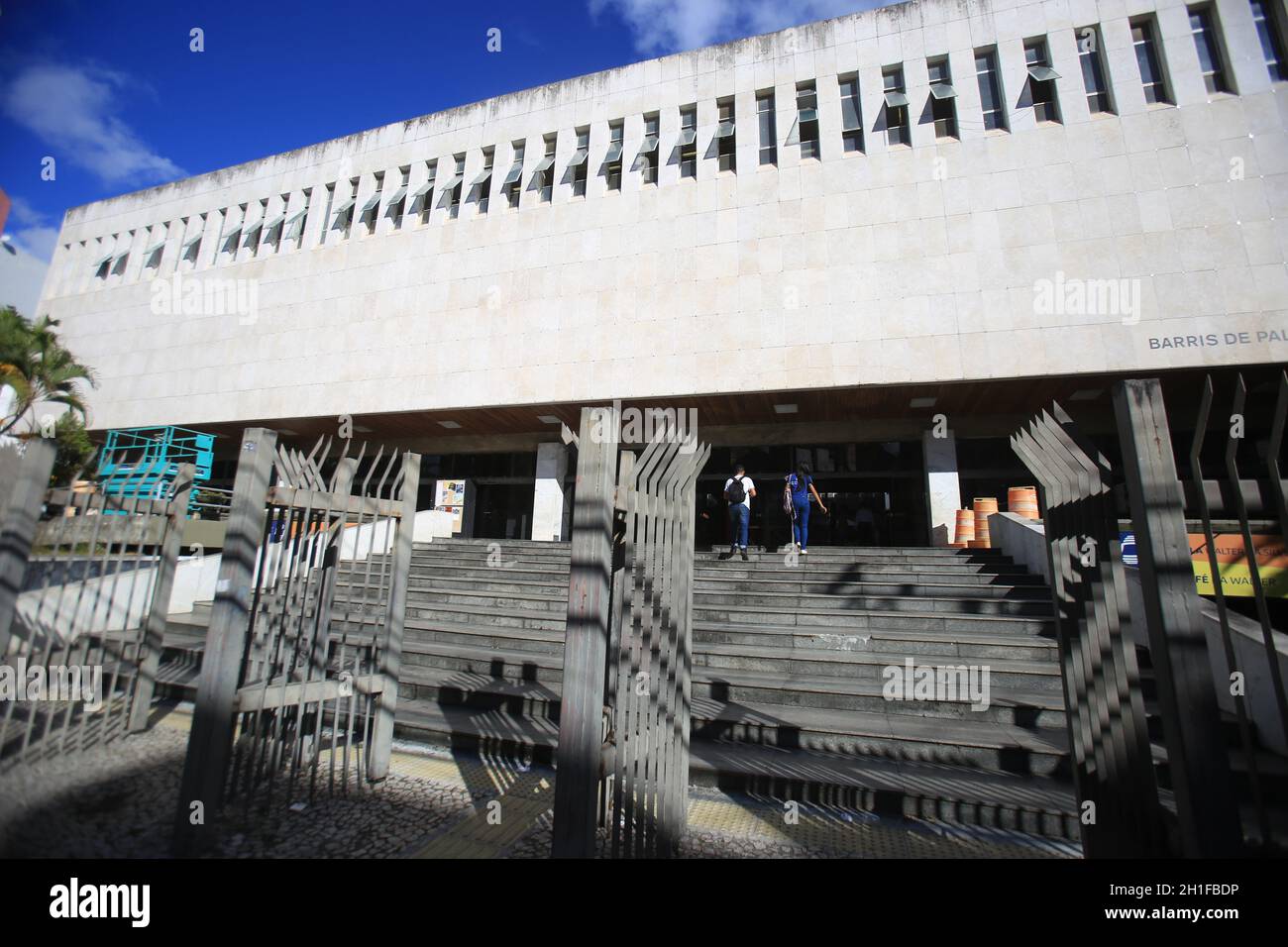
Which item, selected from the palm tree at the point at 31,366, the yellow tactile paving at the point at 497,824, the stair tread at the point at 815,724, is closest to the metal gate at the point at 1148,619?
the stair tread at the point at 815,724

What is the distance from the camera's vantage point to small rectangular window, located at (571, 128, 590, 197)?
52.2 ft

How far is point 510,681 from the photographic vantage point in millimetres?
6629

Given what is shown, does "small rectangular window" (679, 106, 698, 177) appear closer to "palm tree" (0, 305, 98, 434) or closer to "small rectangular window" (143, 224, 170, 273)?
"palm tree" (0, 305, 98, 434)

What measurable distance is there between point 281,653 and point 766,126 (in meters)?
16.2

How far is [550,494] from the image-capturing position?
16828mm

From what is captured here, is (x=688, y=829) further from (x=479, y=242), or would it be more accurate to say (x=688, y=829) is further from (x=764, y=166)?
(x=479, y=242)

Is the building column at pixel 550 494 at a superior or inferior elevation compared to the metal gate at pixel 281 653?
superior

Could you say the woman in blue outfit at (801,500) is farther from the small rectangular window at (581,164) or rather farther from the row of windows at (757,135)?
the small rectangular window at (581,164)

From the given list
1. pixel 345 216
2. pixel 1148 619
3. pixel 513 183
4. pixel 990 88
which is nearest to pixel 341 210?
pixel 345 216

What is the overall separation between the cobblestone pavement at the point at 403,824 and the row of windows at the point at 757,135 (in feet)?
49.6

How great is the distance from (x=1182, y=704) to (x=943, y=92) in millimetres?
15682

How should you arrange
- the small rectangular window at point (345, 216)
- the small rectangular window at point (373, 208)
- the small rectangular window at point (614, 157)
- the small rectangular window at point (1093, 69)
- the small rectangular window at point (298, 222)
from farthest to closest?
the small rectangular window at point (298, 222)
the small rectangular window at point (345, 216)
the small rectangular window at point (373, 208)
the small rectangular window at point (614, 157)
the small rectangular window at point (1093, 69)

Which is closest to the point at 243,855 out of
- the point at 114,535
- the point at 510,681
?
the point at 114,535

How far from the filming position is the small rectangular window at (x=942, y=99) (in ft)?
43.8
